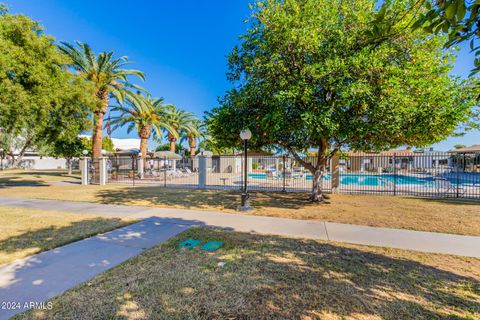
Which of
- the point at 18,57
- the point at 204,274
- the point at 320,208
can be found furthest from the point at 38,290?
the point at 18,57

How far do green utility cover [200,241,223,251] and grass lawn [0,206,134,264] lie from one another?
2955mm

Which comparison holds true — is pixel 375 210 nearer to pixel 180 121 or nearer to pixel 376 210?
pixel 376 210

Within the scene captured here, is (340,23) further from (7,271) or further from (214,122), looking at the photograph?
(7,271)

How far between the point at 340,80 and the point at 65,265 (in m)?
8.23

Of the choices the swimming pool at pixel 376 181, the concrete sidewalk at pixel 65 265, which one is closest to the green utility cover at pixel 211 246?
the concrete sidewalk at pixel 65 265

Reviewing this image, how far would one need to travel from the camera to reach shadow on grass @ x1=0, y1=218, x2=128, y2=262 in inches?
193

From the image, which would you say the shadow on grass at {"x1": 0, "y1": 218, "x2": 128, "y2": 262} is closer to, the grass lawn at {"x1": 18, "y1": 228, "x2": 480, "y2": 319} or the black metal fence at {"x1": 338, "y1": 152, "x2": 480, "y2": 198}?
the grass lawn at {"x1": 18, "y1": 228, "x2": 480, "y2": 319}

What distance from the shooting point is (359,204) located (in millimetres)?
9961

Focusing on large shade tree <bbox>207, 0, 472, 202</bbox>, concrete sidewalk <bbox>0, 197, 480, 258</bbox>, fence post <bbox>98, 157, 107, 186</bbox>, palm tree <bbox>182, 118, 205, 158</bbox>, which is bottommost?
concrete sidewalk <bbox>0, 197, 480, 258</bbox>

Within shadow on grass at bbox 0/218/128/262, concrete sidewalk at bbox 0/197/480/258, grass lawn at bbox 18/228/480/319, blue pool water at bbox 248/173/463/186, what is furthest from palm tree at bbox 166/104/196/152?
grass lawn at bbox 18/228/480/319

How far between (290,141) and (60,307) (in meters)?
8.86

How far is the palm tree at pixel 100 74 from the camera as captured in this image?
16578mm

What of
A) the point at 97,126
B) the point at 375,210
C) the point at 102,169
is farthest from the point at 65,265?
the point at 97,126

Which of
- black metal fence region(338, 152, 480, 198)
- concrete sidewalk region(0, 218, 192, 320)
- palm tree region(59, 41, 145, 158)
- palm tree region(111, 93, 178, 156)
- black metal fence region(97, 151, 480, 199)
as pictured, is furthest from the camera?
palm tree region(111, 93, 178, 156)
